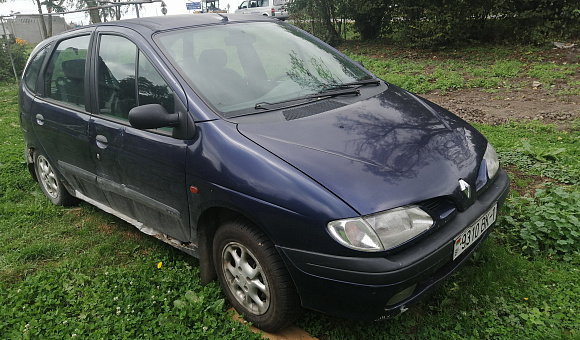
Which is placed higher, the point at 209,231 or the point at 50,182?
the point at 209,231

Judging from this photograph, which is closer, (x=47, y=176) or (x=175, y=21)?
(x=175, y=21)

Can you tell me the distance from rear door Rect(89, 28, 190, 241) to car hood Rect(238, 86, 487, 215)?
1.99 feet

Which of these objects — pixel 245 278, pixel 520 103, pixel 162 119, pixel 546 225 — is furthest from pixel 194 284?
pixel 520 103

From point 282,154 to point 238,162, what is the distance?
0.25 meters

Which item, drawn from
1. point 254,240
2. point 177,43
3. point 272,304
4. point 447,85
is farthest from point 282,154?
point 447,85

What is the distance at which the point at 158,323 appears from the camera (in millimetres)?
2801

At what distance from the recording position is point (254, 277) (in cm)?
265

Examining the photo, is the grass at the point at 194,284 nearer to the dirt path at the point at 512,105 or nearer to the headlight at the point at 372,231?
the headlight at the point at 372,231

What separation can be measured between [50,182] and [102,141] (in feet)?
5.47

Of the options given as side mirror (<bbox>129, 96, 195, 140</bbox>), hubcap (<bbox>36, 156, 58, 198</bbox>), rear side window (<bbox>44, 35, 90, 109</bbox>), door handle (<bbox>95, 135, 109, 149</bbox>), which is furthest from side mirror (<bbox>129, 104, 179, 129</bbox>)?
hubcap (<bbox>36, 156, 58, 198</bbox>)

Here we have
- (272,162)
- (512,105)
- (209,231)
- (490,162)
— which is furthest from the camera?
(512,105)

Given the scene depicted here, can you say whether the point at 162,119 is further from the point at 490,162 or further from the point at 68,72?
the point at 490,162

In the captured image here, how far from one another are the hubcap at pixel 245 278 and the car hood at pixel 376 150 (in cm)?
65

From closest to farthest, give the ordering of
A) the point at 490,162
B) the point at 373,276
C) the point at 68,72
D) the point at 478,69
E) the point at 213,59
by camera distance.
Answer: the point at 373,276 < the point at 490,162 < the point at 213,59 < the point at 68,72 < the point at 478,69
